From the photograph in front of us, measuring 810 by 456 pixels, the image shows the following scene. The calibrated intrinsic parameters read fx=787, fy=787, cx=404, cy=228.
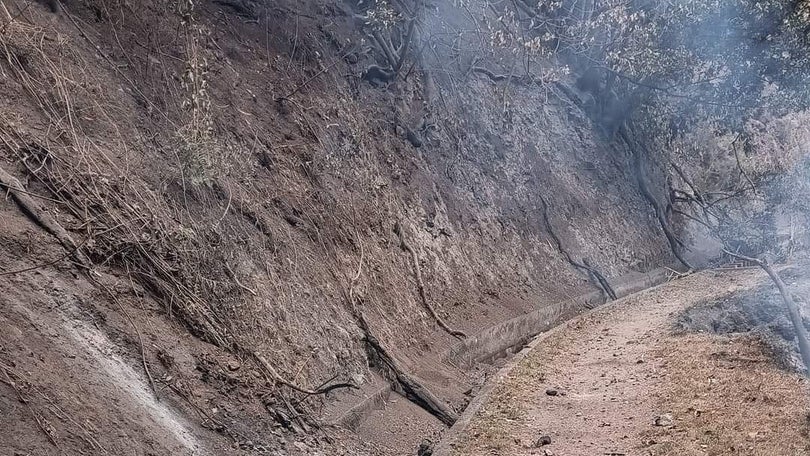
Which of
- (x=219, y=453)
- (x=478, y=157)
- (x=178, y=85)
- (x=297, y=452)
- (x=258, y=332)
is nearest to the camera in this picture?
(x=219, y=453)

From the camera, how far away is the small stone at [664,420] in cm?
774

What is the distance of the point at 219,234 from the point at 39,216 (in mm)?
1980

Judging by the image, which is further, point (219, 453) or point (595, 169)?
point (595, 169)

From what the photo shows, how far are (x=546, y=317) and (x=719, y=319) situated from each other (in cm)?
331

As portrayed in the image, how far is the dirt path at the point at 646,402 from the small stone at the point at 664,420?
0.04ft

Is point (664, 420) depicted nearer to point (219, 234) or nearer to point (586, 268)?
point (219, 234)

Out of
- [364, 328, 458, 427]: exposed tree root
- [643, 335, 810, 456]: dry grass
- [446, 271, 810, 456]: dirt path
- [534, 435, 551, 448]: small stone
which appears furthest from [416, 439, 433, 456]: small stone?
[643, 335, 810, 456]: dry grass

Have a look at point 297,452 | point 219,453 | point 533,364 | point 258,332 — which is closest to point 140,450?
point 219,453

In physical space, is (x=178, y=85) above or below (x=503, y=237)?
above

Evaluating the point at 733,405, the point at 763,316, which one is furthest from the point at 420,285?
the point at 763,316

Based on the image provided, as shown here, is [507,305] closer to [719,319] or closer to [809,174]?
[719,319]

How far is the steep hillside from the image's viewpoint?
5.45 m

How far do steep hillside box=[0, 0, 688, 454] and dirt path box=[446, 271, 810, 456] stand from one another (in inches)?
36.3

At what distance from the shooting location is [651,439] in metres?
7.42
